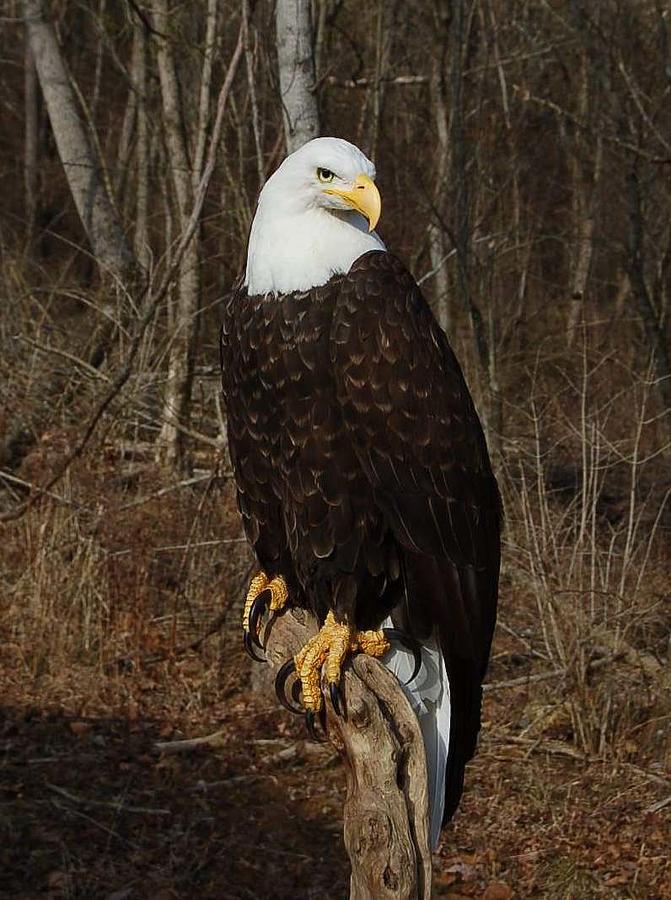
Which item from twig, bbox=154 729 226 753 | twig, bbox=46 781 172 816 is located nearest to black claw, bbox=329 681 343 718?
twig, bbox=46 781 172 816

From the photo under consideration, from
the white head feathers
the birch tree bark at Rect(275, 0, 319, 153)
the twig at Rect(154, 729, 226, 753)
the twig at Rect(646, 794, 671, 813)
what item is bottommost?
the twig at Rect(154, 729, 226, 753)

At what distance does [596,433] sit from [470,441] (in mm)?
1873

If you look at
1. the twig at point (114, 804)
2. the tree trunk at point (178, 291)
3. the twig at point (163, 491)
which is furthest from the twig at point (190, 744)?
the tree trunk at point (178, 291)

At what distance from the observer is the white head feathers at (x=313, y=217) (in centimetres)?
272

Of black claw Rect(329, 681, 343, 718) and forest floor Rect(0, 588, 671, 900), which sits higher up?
black claw Rect(329, 681, 343, 718)

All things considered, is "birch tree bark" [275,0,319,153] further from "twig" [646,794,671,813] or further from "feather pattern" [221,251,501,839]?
"twig" [646,794,671,813]

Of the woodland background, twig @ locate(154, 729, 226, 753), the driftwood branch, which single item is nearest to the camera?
the driftwood branch

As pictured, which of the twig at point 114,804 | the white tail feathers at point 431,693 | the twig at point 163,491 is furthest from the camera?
the twig at point 163,491

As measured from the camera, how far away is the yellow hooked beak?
8.86 feet

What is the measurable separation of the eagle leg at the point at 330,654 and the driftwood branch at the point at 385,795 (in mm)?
86

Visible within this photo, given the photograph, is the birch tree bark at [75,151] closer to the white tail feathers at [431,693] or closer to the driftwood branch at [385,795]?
the white tail feathers at [431,693]

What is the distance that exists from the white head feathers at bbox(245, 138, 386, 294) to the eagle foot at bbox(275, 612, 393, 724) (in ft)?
3.00

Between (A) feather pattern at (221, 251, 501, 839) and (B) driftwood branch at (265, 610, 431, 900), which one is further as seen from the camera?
(A) feather pattern at (221, 251, 501, 839)

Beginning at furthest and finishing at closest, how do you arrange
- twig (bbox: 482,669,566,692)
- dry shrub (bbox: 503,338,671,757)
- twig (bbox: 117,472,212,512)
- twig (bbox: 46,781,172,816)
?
twig (bbox: 117,472,212,512)
twig (bbox: 482,669,566,692)
dry shrub (bbox: 503,338,671,757)
twig (bbox: 46,781,172,816)
